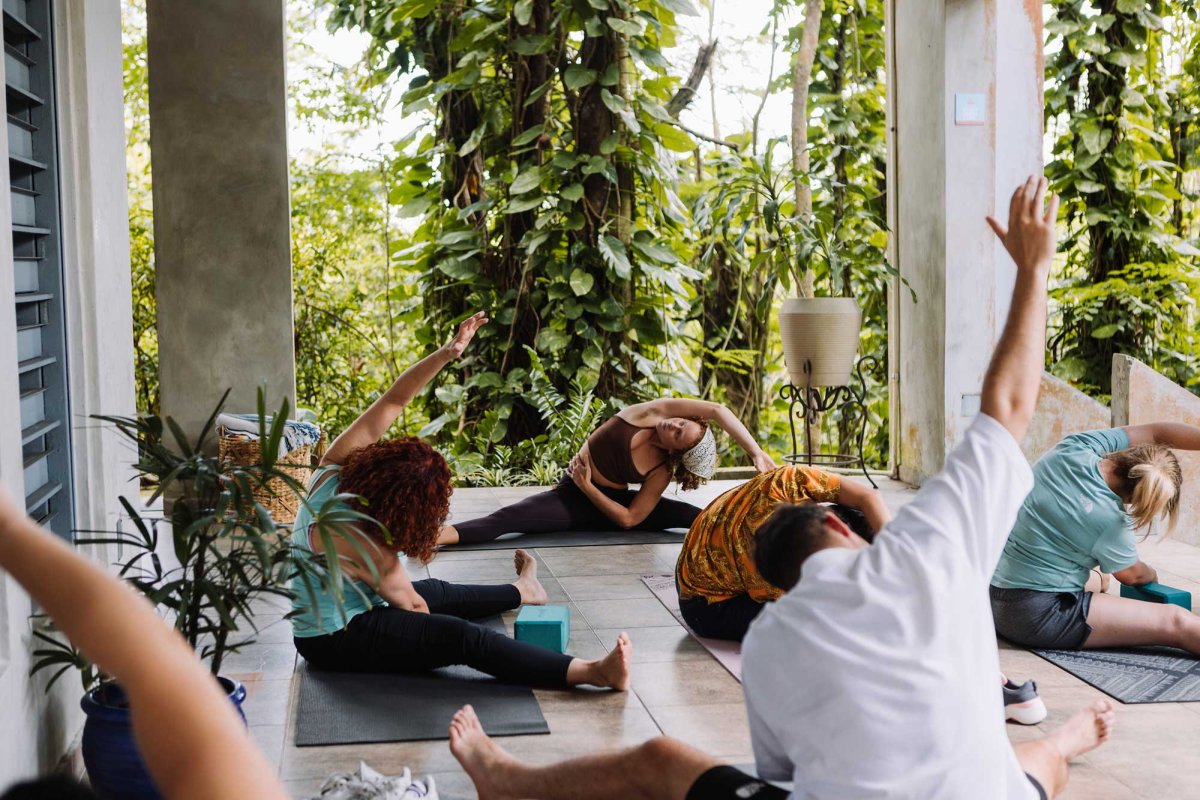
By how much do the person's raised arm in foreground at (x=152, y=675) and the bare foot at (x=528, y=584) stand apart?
10.6 ft

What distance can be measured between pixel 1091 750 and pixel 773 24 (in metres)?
6.60

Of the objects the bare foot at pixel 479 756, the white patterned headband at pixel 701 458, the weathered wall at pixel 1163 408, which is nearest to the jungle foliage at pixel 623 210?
the weathered wall at pixel 1163 408

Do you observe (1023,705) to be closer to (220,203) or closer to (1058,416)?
(1058,416)

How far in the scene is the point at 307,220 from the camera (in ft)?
30.9

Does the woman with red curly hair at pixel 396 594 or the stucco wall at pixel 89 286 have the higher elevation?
the stucco wall at pixel 89 286

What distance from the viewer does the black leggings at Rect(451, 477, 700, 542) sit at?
518 cm

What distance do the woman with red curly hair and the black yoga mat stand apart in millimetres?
1577

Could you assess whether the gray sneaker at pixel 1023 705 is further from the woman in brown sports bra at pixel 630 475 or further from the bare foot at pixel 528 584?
the woman in brown sports bra at pixel 630 475

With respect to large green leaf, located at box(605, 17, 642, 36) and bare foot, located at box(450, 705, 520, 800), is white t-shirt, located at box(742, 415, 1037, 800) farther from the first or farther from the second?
large green leaf, located at box(605, 17, 642, 36)

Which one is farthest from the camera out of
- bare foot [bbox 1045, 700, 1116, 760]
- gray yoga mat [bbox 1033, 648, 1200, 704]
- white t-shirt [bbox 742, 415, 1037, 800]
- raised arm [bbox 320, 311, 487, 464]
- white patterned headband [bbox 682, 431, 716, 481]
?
white patterned headband [bbox 682, 431, 716, 481]

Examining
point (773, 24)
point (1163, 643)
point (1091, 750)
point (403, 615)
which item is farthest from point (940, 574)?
point (773, 24)

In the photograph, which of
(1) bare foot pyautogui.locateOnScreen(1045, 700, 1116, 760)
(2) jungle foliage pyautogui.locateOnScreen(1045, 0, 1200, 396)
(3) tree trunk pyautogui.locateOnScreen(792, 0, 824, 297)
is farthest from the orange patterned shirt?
(2) jungle foliage pyautogui.locateOnScreen(1045, 0, 1200, 396)

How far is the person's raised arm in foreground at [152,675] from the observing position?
2.52 ft

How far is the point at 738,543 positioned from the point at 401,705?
1099 millimetres
